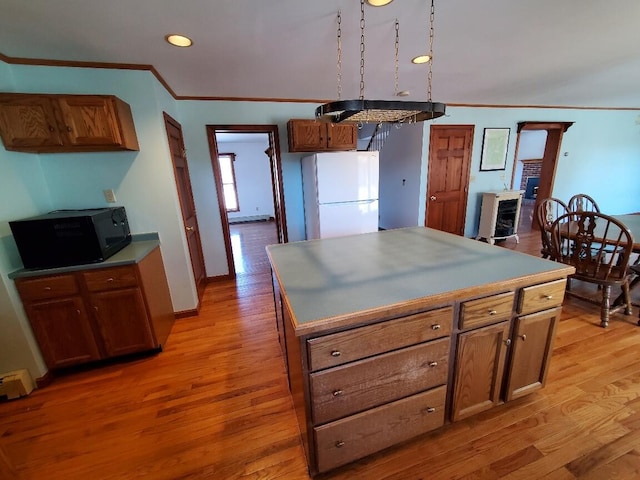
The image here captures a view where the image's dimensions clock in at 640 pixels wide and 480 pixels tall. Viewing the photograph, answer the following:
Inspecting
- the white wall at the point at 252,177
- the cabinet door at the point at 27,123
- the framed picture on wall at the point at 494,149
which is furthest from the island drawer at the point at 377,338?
the white wall at the point at 252,177

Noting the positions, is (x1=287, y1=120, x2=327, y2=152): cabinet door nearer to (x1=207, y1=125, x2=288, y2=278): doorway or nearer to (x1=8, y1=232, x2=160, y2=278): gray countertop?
(x1=207, y1=125, x2=288, y2=278): doorway

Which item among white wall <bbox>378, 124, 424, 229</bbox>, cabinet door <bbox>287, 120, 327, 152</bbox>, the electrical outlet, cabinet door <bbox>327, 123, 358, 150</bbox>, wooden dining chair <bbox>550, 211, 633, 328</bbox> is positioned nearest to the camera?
wooden dining chair <bbox>550, 211, 633, 328</bbox>

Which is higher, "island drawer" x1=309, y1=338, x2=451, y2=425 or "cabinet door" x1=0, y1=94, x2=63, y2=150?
"cabinet door" x1=0, y1=94, x2=63, y2=150

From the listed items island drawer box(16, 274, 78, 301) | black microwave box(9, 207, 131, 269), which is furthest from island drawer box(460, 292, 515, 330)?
island drawer box(16, 274, 78, 301)

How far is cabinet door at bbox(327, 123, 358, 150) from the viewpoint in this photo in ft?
11.0

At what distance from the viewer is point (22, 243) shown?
1.70 metres

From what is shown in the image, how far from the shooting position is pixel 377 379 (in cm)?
113

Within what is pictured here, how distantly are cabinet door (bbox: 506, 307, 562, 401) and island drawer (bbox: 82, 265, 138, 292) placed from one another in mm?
2482

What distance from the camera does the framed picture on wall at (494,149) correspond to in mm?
4445

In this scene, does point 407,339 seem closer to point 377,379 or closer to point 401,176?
point 377,379

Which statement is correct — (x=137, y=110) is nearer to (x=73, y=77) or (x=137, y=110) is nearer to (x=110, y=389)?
(x=73, y=77)

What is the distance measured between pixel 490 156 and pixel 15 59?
231 inches

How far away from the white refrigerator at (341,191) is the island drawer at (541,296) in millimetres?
2234

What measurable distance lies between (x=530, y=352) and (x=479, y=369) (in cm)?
35
